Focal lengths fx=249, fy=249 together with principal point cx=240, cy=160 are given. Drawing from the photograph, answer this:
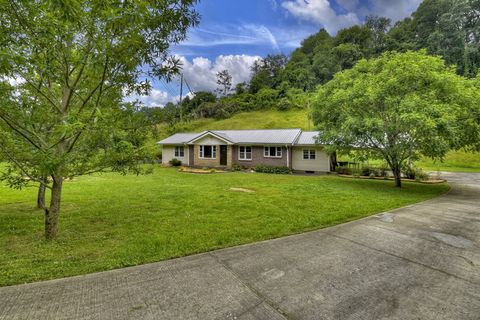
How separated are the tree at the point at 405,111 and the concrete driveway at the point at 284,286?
7274mm

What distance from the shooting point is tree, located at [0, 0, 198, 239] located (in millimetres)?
3967

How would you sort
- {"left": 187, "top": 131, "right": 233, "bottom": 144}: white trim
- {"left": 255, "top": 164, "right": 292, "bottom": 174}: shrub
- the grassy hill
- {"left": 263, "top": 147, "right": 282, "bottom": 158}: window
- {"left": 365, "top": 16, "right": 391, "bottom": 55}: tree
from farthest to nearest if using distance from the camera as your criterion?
{"left": 365, "top": 16, "right": 391, "bottom": 55}: tree
the grassy hill
{"left": 187, "top": 131, "right": 233, "bottom": 144}: white trim
{"left": 263, "top": 147, "right": 282, "bottom": 158}: window
{"left": 255, "top": 164, "right": 292, "bottom": 174}: shrub

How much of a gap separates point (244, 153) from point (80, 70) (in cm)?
1962

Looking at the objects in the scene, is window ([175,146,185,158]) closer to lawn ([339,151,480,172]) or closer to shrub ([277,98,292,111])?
lawn ([339,151,480,172])

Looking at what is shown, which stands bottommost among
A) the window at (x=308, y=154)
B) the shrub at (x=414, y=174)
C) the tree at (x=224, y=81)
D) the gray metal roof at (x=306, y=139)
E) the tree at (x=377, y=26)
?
the shrub at (x=414, y=174)

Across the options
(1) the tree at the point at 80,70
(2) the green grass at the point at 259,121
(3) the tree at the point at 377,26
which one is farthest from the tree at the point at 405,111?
(3) the tree at the point at 377,26

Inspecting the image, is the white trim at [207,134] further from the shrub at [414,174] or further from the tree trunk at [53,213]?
the tree trunk at [53,213]

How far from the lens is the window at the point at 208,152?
24989 mm

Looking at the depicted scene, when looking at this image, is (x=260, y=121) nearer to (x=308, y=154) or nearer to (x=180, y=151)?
(x=180, y=151)

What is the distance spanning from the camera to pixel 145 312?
2906mm

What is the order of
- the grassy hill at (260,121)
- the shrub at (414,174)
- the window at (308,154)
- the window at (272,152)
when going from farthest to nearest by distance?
the grassy hill at (260,121), the window at (272,152), the window at (308,154), the shrub at (414,174)

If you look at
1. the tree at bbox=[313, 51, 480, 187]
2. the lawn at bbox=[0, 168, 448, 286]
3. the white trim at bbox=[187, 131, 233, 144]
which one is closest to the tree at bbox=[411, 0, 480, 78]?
the tree at bbox=[313, 51, 480, 187]

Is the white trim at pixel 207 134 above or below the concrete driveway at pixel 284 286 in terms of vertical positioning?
above

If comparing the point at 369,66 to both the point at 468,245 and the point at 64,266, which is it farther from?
the point at 64,266
